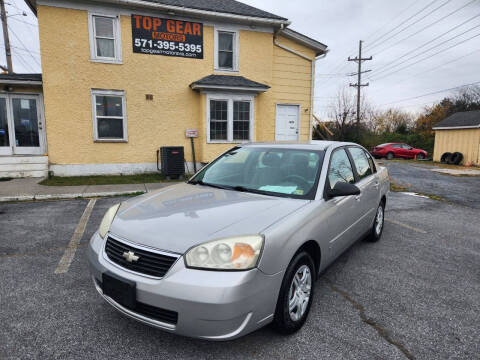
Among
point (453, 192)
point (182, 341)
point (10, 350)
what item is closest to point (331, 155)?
point (182, 341)

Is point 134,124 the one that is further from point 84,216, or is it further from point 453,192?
point 453,192

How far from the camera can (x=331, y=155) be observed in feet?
10.7

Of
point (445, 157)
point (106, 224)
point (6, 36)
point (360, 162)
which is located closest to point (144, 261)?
point (106, 224)

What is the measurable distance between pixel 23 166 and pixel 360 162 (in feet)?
32.6

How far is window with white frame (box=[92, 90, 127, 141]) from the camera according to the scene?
33.5 feet

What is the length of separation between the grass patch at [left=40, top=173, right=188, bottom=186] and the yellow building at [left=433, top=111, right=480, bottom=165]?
790 inches

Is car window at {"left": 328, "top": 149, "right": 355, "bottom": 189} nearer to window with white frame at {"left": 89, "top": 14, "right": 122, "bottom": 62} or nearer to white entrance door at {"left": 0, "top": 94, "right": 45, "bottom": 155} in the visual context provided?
window with white frame at {"left": 89, "top": 14, "right": 122, "bottom": 62}

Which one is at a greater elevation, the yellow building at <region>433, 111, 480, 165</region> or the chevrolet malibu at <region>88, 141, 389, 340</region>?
the yellow building at <region>433, 111, 480, 165</region>

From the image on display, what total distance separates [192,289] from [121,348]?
2.79ft

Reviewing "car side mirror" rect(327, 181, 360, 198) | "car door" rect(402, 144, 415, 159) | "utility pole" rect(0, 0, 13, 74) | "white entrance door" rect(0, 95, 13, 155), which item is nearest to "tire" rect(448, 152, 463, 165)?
"car door" rect(402, 144, 415, 159)

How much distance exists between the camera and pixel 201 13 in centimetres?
1063

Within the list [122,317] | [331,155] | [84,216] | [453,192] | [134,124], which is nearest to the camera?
[122,317]

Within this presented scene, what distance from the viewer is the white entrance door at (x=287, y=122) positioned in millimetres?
12523

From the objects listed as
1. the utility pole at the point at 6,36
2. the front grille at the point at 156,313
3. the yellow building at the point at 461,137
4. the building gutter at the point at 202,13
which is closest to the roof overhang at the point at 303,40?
the building gutter at the point at 202,13
